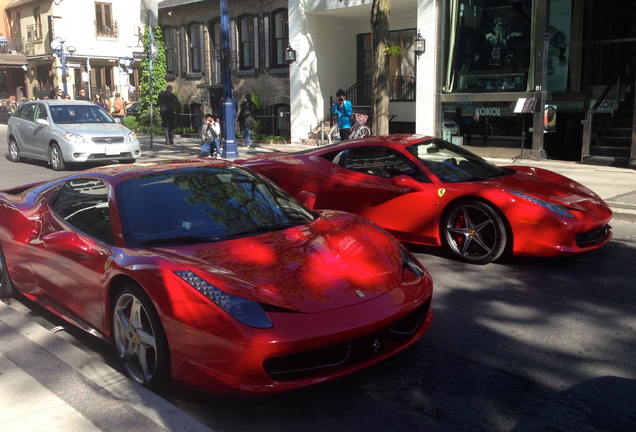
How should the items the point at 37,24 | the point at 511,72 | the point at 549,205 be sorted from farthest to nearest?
the point at 37,24, the point at 511,72, the point at 549,205

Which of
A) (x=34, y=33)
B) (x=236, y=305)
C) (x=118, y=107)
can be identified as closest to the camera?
(x=236, y=305)

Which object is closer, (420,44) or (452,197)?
(452,197)

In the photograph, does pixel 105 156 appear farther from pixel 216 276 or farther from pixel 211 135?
pixel 216 276

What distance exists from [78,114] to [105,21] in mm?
38085

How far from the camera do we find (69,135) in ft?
50.2

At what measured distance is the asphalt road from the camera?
3.53 m

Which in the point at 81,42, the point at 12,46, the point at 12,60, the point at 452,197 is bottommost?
the point at 452,197

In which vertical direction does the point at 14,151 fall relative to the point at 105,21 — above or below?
below

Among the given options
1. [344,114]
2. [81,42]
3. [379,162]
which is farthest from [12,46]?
[379,162]

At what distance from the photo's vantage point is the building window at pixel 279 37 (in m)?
24.1

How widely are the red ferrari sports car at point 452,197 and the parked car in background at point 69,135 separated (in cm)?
870

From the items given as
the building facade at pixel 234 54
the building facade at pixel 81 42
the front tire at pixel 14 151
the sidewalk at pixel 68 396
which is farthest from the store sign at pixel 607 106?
the building facade at pixel 81 42

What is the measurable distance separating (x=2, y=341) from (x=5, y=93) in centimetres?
6047

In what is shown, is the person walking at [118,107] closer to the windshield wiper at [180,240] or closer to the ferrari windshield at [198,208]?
the ferrari windshield at [198,208]
